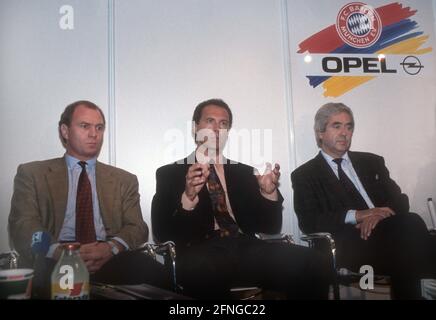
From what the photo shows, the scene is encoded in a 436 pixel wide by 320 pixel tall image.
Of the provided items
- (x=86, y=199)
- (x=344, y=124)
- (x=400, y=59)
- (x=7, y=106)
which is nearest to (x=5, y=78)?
(x=7, y=106)

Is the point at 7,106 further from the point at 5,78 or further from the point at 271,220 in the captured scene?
the point at 271,220

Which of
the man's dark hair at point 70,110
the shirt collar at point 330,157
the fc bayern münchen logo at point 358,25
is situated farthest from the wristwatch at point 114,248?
the fc bayern münchen logo at point 358,25

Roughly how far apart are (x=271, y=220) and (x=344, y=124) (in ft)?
3.12

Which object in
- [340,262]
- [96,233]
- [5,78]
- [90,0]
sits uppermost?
[90,0]

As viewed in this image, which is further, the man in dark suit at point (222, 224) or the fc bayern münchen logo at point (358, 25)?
the fc bayern münchen logo at point (358, 25)

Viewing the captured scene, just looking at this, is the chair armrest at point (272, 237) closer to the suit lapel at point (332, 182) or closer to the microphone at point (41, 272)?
the suit lapel at point (332, 182)

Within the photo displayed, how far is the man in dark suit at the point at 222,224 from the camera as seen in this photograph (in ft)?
6.07

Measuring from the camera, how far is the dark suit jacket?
2049mm

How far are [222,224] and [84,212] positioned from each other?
31.5 inches

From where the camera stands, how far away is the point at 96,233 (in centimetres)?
219

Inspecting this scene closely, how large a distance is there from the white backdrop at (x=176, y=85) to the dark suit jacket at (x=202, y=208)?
20cm

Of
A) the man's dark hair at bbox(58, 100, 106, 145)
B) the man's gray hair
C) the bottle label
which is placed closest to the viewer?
the bottle label

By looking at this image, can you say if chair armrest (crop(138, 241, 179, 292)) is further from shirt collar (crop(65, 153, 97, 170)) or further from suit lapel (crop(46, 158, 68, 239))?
shirt collar (crop(65, 153, 97, 170))

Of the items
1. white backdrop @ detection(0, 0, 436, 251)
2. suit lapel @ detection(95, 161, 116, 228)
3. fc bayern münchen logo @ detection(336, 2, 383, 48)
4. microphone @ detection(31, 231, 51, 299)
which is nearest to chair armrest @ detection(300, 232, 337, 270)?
white backdrop @ detection(0, 0, 436, 251)
